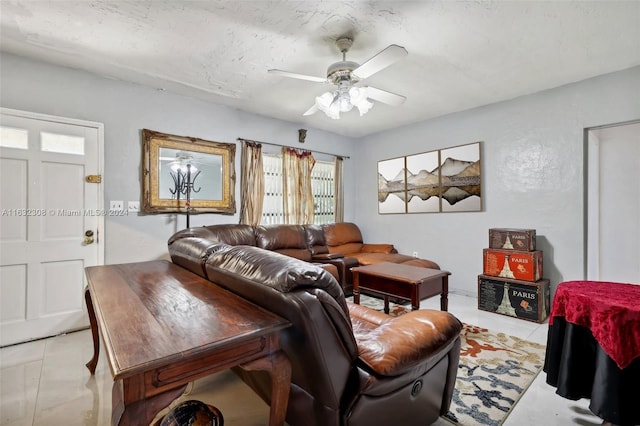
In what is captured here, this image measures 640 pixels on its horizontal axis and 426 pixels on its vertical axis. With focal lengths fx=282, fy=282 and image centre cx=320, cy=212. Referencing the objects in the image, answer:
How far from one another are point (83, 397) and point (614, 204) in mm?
5426

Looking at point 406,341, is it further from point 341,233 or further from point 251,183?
point 341,233

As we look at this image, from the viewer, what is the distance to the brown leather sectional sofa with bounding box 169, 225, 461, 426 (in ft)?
3.54

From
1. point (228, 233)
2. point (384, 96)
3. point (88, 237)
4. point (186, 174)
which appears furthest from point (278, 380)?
point (186, 174)

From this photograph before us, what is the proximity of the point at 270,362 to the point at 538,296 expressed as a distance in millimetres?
3271

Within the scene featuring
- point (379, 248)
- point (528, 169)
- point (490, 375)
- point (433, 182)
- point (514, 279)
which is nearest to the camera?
point (490, 375)

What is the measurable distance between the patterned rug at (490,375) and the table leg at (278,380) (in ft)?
3.56

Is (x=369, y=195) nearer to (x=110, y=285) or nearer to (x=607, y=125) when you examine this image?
(x=607, y=125)

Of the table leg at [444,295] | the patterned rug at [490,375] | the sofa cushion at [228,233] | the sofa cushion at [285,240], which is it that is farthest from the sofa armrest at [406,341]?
the sofa cushion at [285,240]

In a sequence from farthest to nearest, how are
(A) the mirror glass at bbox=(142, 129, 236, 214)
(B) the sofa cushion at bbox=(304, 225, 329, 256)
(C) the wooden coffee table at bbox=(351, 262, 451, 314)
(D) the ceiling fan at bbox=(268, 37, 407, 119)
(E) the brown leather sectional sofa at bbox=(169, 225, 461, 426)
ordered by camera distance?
(B) the sofa cushion at bbox=(304, 225, 329, 256), (A) the mirror glass at bbox=(142, 129, 236, 214), (C) the wooden coffee table at bbox=(351, 262, 451, 314), (D) the ceiling fan at bbox=(268, 37, 407, 119), (E) the brown leather sectional sofa at bbox=(169, 225, 461, 426)

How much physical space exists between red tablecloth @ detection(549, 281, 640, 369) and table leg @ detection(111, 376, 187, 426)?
2.00m

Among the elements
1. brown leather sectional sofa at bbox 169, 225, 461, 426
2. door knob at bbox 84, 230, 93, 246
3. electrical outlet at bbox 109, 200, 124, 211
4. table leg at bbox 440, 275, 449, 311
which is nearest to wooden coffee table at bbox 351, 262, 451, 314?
table leg at bbox 440, 275, 449, 311

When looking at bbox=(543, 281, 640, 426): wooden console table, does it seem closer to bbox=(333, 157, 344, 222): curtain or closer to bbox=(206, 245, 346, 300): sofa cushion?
bbox=(206, 245, 346, 300): sofa cushion

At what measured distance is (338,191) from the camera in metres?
5.41

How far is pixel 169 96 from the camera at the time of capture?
3.52 metres
